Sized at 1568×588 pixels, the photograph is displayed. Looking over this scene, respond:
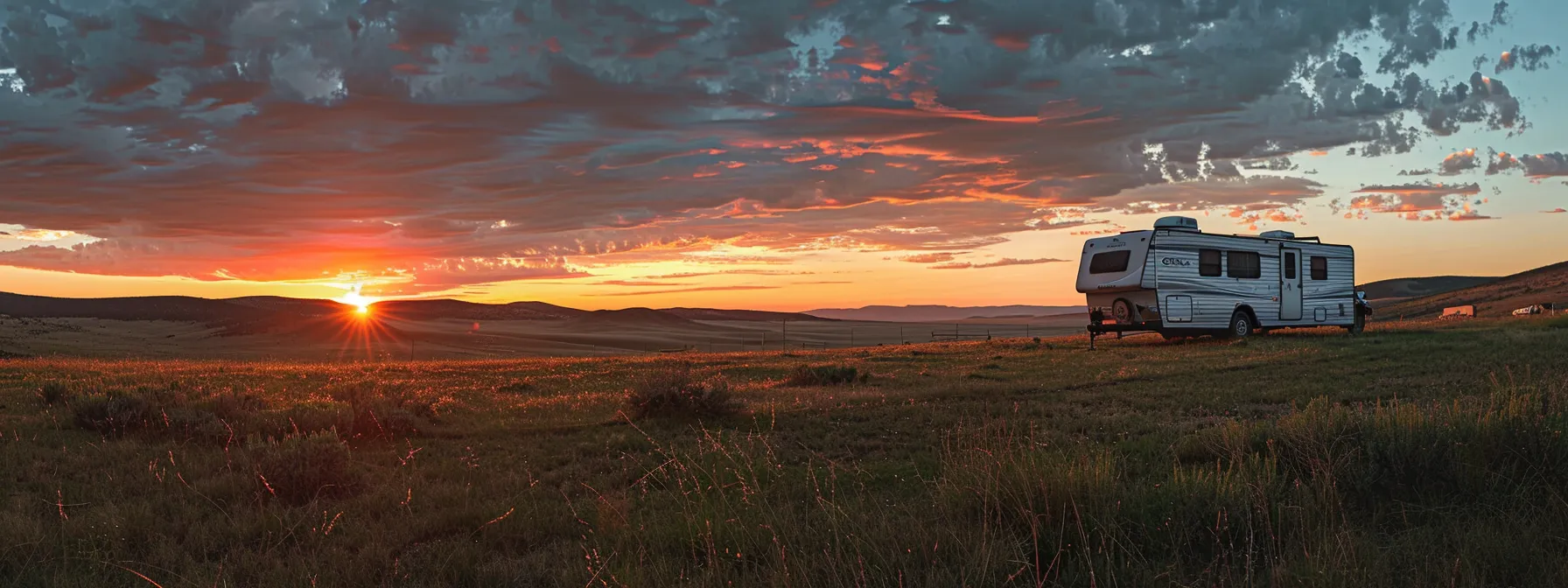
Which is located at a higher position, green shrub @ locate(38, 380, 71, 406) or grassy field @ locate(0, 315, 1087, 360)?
green shrub @ locate(38, 380, 71, 406)

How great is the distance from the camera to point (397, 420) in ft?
32.0

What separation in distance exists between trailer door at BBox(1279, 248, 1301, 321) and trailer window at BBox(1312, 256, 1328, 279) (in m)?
0.70

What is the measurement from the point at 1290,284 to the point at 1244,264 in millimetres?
2400

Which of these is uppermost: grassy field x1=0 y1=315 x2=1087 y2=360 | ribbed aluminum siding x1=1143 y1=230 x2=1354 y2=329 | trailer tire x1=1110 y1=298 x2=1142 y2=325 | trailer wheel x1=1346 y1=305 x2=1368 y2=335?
ribbed aluminum siding x1=1143 y1=230 x2=1354 y2=329

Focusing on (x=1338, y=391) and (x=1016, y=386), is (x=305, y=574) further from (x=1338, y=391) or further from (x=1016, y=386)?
(x=1338, y=391)

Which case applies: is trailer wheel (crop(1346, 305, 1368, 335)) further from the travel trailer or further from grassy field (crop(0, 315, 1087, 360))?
grassy field (crop(0, 315, 1087, 360))

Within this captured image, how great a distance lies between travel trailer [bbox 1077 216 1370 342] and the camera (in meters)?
23.0

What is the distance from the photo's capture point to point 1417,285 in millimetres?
168750

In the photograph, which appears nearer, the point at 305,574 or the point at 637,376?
the point at 305,574

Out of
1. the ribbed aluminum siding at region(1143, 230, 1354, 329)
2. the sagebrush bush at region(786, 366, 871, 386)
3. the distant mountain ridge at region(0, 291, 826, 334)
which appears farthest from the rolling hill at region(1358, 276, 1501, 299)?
the sagebrush bush at region(786, 366, 871, 386)

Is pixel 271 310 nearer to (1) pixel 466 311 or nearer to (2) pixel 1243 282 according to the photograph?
(1) pixel 466 311

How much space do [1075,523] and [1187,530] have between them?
2.18 feet

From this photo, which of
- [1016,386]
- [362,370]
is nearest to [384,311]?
[362,370]

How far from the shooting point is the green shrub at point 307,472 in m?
6.75
